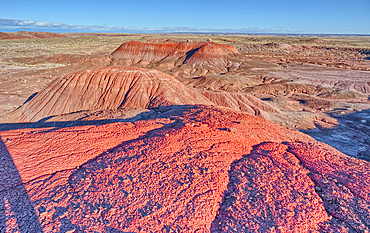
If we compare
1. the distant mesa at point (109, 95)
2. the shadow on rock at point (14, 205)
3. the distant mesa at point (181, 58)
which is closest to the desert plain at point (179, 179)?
the shadow on rock at point (14, 205)

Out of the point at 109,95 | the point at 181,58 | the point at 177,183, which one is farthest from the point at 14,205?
the point at 181,58

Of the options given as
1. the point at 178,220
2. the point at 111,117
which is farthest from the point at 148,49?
the point at 178,220

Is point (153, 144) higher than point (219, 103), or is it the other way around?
point (153, 144)

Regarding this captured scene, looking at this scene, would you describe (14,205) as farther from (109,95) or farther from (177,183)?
(109,95)

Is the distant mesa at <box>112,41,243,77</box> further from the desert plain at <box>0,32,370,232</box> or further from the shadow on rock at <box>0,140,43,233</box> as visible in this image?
the shadow on rock at <box>0,140,43,233</box>

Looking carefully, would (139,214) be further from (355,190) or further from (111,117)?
(111,117)

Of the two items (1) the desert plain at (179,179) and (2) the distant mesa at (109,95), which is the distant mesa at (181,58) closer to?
(2) the distant mesa at (109,95)

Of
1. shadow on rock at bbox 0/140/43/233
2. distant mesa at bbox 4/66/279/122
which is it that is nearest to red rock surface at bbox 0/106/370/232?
shadow on rock at bbox 0/140/43/233
